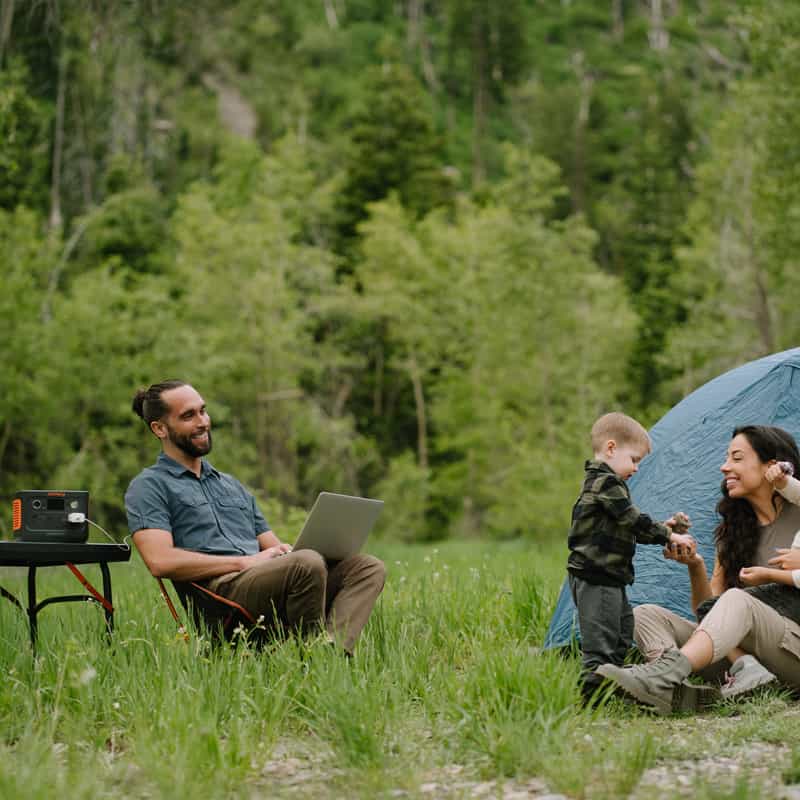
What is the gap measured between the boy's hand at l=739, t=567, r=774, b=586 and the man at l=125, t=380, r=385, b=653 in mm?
1802

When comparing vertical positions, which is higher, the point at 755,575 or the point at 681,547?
the point at 681,547

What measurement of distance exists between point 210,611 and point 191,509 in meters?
0.54

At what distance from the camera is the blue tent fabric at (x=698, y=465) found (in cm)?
645

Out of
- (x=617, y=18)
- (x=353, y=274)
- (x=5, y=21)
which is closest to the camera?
(x=5, y=21)

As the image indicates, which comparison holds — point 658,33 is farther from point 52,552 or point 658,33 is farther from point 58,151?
point 52,552

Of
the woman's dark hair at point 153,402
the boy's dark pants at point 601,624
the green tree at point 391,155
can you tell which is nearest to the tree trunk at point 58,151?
the green tree at point 391,155

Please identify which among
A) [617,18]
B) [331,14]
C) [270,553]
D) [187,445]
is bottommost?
[270,553]

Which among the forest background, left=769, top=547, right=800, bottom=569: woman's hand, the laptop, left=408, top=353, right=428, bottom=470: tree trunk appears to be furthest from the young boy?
left=408, top=353, right=428, bottom=470: tree trunk

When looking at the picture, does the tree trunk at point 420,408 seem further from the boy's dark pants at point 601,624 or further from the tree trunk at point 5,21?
the boy's dark pants at point 601,624

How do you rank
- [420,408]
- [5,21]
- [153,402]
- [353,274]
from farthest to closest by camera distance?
1. [353,274]
2. [420,408]
3. [5,21]
4. [153,402]

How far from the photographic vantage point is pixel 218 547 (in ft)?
19.5

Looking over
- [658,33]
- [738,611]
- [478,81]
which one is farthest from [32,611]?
[658,33]

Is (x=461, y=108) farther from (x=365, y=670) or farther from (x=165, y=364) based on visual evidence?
(x=365, y=670)

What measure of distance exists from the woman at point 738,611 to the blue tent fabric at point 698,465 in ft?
1.02
